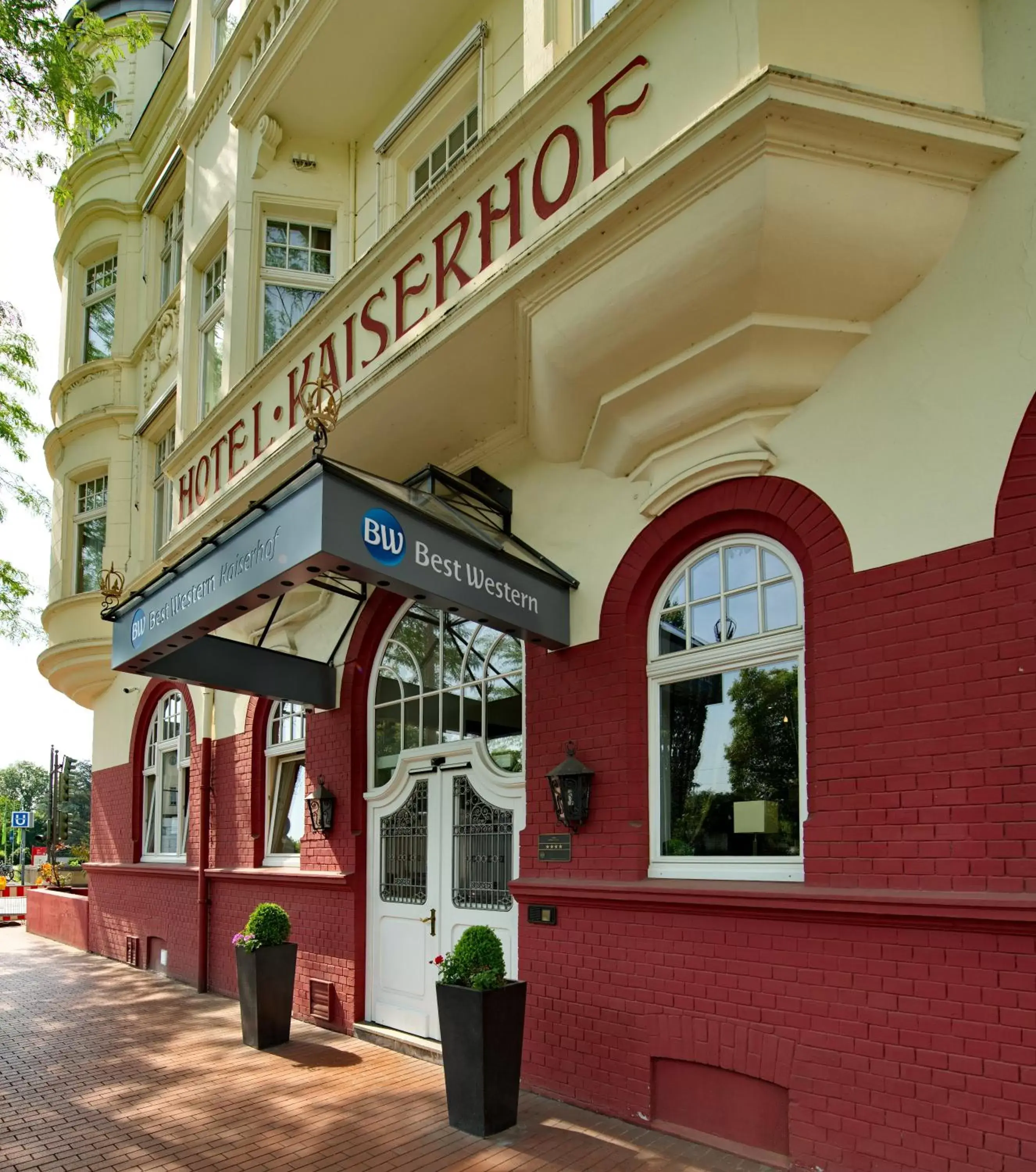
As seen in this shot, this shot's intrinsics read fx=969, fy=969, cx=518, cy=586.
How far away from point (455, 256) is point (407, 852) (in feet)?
15.7

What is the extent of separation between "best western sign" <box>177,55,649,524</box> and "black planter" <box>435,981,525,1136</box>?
3.70 m

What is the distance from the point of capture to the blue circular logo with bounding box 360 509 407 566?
5250 mm

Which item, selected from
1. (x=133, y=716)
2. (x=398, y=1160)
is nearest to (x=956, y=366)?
(x=398, y=1160)

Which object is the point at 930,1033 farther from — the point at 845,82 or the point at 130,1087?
the point at 130,1087

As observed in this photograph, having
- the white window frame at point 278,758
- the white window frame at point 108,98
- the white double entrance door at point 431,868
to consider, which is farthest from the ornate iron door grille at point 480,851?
the white window frame at point 108,98

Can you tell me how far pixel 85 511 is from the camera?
54.3ft

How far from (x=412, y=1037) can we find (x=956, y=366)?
249 inches

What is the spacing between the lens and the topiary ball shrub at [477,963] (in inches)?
228

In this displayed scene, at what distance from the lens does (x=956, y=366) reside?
15.8 feet

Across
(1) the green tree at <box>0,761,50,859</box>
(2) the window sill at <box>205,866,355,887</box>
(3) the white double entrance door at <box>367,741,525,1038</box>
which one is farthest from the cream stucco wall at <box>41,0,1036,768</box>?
(1) the green tree at <box>0,761,50,859</box>

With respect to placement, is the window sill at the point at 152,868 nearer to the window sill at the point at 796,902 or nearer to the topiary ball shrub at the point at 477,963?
the topiary ball shrub at the point at 477,963

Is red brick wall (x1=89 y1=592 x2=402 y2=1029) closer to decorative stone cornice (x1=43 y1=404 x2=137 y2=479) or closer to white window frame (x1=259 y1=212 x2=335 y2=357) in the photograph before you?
white window frame (x1=259 y1=212 x2=335 y2=357)

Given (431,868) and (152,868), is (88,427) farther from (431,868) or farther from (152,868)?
(431,868)

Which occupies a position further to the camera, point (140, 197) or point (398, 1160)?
point (140, 197)
